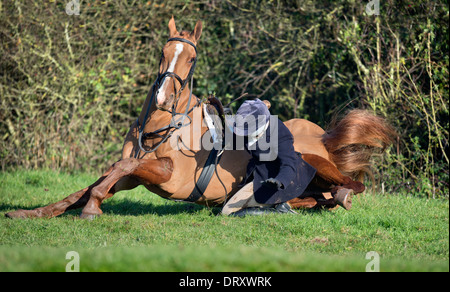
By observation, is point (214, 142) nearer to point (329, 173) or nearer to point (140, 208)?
point (329, 173)

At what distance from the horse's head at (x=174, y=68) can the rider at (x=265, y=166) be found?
0.75 m

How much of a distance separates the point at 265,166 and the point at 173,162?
105 centimetres

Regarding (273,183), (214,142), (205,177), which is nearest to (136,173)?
(205,177)

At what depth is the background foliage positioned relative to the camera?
9.46 meters

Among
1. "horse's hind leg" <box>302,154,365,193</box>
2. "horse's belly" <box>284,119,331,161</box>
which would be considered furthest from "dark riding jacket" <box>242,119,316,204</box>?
"horse's belly" <box>284,119,331,161</box>

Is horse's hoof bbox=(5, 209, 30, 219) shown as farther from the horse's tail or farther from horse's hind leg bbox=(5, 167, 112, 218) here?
the horse's tail

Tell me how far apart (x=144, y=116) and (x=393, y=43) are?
18.4ft

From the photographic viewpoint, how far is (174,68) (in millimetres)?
5766

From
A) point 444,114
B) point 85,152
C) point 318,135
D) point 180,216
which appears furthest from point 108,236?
point 444,114

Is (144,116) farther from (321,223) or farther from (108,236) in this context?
(321,223)

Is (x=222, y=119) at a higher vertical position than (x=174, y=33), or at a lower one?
lower

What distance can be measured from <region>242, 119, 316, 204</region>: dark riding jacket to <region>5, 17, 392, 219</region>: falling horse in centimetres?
26

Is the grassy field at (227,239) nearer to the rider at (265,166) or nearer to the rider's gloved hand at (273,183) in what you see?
the rider at (265,166)
